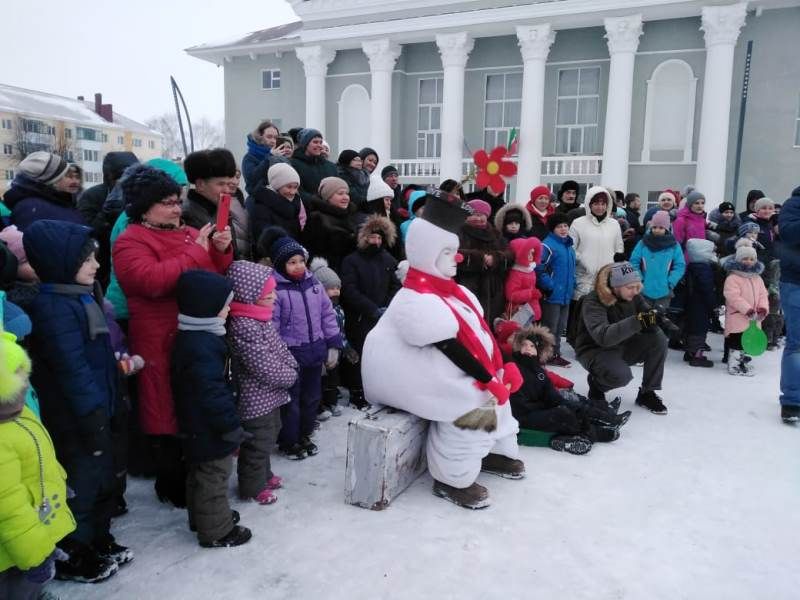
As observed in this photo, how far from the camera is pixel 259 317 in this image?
10.9 feet

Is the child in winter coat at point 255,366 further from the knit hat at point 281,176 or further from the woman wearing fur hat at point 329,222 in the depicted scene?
the woman wearing fur hat at point 329,222

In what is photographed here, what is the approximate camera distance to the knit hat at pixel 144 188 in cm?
305

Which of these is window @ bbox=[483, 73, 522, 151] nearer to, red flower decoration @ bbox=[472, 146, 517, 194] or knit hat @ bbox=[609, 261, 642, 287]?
red flower decoration @ bbox=[472, 146, 517, 194]

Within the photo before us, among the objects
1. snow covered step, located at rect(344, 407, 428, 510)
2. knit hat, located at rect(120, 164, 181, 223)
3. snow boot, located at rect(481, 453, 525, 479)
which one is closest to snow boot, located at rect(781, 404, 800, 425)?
snow boot, located at rect(481, 453, 525, 479)

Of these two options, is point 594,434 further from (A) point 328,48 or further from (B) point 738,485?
(A) point 328,48

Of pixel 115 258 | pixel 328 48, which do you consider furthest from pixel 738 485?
pixel 328 48

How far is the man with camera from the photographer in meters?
5.02

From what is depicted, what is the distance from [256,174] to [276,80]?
784 inches

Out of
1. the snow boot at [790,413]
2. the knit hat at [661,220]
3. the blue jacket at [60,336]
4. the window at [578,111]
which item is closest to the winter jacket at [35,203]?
the blue jacket at [60,336]

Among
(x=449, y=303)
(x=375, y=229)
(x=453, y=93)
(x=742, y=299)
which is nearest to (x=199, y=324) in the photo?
(x=449, y=303)

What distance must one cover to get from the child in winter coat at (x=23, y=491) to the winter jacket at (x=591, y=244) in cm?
581

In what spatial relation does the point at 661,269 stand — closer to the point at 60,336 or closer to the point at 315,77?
the point at 60,336

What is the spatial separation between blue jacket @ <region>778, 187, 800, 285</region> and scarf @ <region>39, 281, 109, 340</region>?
16.3 feet

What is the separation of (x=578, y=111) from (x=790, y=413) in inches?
612
